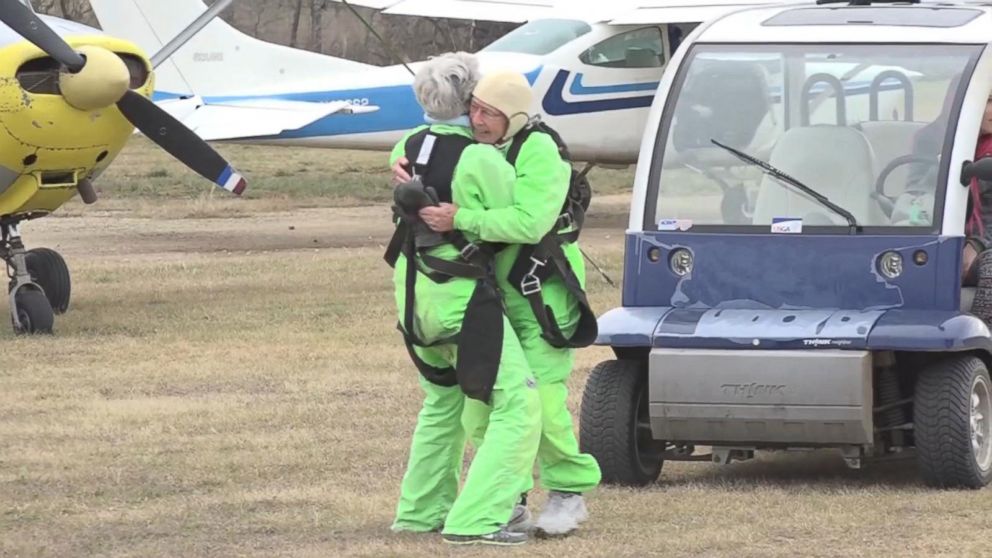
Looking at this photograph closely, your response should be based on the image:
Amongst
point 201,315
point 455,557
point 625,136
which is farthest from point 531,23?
point 455,557

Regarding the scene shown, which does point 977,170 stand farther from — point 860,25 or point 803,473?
point 803,473

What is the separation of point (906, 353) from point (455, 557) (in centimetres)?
216

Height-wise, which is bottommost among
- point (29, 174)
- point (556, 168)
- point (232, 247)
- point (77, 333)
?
point (232, 247)

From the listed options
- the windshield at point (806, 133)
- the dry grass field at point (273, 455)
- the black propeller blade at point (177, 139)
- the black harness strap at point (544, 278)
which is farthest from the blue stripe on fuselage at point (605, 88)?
the black harness strap at point (544, 278)

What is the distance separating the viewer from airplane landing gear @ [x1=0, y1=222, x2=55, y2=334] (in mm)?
12477

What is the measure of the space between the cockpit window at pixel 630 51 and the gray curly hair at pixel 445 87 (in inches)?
529

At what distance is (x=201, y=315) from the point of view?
13.3 m

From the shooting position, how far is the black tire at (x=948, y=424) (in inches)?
276

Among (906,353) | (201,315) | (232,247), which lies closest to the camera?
(906,353)

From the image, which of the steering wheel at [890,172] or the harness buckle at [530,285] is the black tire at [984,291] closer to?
the steering wheel at [890,172]

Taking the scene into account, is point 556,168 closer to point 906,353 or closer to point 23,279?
point 906,353

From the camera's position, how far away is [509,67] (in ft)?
61.6

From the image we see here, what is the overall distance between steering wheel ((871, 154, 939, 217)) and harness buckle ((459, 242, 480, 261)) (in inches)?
77.4

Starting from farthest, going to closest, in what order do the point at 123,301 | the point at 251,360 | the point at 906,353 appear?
1. the point at 123,301
2. the point at 251,360
3. the point at 906,353
